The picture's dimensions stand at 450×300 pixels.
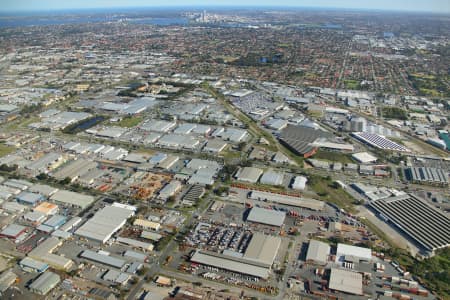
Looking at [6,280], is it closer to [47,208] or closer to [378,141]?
[47,208]

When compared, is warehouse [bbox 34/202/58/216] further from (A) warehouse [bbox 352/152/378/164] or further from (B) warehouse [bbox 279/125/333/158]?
(A) warehouse [bbox 352/152/378/164]

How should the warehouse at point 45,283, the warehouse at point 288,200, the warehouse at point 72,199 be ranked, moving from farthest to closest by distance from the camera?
the warehouse at point 288,200 → the warehouse at point 72,199 → the warehouse at point 45,283

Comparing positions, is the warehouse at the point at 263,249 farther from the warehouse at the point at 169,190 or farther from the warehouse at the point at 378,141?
the warehouse at the point at 378,141

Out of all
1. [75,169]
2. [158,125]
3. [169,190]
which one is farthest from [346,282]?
[158,125]

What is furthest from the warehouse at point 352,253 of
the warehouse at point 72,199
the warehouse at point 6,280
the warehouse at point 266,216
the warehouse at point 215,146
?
the warehouse at point 6,280

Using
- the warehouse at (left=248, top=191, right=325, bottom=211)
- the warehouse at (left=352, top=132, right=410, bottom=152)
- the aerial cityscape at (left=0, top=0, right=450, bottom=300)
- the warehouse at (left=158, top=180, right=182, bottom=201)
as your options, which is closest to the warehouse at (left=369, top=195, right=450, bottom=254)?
the aerial cityscape at (left=0, top=0, right=450, bottom=300)

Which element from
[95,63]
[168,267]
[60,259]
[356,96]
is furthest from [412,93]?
[95,63]
